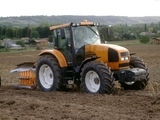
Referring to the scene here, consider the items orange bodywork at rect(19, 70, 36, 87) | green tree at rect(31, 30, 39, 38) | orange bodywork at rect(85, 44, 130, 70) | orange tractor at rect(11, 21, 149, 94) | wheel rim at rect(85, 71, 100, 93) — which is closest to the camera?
orange tractor at rect(11, 21, 149, 94)

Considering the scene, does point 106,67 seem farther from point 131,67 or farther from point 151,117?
point 151,117

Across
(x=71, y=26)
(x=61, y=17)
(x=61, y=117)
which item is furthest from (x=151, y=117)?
(x=61, y=17)

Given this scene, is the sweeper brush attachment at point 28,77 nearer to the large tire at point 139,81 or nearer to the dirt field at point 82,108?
the dirt field at point 82,108

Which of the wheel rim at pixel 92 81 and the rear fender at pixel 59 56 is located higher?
the rear fender at pixel 59 56

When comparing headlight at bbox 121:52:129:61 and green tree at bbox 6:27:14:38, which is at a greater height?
green tree at bbox 6:27:14:38

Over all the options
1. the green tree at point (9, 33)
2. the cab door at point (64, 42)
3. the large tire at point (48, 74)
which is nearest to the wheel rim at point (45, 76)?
the large tire at point (48, 74)

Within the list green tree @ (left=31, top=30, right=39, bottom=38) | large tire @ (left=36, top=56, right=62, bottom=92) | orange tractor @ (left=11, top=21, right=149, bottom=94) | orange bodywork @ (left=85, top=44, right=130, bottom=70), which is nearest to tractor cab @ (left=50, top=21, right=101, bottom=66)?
orange tractor @ (left=11, top=21, right=149, bottom=94)

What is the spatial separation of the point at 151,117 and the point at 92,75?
12.5 ft

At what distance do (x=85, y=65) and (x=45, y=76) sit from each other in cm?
211

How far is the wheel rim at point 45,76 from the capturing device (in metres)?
11.4

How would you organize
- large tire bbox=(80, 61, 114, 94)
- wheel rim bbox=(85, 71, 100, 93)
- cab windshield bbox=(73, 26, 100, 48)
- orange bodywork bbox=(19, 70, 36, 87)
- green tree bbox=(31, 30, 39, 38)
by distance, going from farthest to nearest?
1. green tree bbox=(31, 30, 39, 38)
2. orange bodywork bbox=(19, 70, 36, 87)
3. cab windshield bbox=(73, 26, 100, 48)
4. wheel rim bbox=(85, 71, 100, 93)
5. large tire bbox=(80, 61, 114, 94)

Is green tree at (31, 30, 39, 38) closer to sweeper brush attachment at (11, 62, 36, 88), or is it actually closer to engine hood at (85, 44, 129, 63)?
sweeper brush attachment at (11, 62, 36, 88)

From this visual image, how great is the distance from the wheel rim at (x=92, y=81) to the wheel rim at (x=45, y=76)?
183cm

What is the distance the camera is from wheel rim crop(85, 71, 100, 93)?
9.88m
